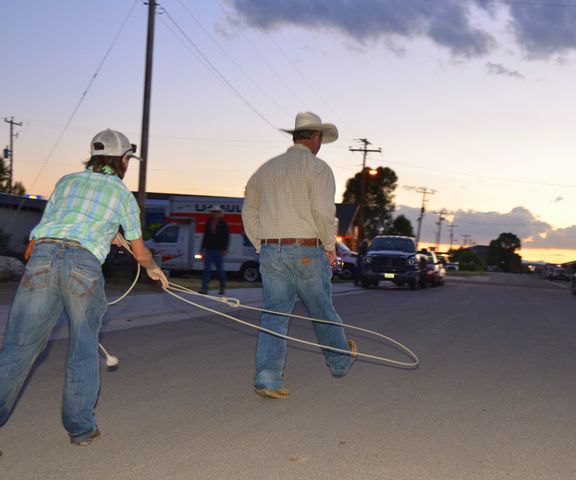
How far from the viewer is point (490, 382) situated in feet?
24.3

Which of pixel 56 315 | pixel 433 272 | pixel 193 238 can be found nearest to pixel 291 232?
pixel 56 315

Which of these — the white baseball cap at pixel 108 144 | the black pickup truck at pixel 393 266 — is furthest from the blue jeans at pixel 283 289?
the black pickup truck at pixel 393 266

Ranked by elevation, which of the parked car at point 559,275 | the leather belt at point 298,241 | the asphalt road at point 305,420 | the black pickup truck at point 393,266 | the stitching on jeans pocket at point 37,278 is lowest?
the parked car at point 559,275

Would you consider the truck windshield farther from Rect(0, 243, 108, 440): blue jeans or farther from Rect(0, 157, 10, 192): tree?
Rect(0, 157, 10, 192): tree

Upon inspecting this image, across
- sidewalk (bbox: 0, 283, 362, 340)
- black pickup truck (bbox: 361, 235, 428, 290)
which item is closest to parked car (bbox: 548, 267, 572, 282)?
black pickup truck (bbox: 361, 235, 428, 290)

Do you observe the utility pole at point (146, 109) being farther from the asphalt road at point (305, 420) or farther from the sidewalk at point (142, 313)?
the asphalt road at point (305, 420)

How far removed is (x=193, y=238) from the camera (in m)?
28.9

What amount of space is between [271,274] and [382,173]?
86317 mm

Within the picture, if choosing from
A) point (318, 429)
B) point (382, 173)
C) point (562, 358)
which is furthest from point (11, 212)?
point (382, 173)

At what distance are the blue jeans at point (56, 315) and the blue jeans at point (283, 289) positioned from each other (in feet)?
6.12

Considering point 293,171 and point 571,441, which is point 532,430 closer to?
point 571,441

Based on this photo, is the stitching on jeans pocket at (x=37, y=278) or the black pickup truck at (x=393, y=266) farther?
the black pickup truck at (x=393, y=266)

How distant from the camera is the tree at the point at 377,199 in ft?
294

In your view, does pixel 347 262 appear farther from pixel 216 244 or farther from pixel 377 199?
pixel 377 199
